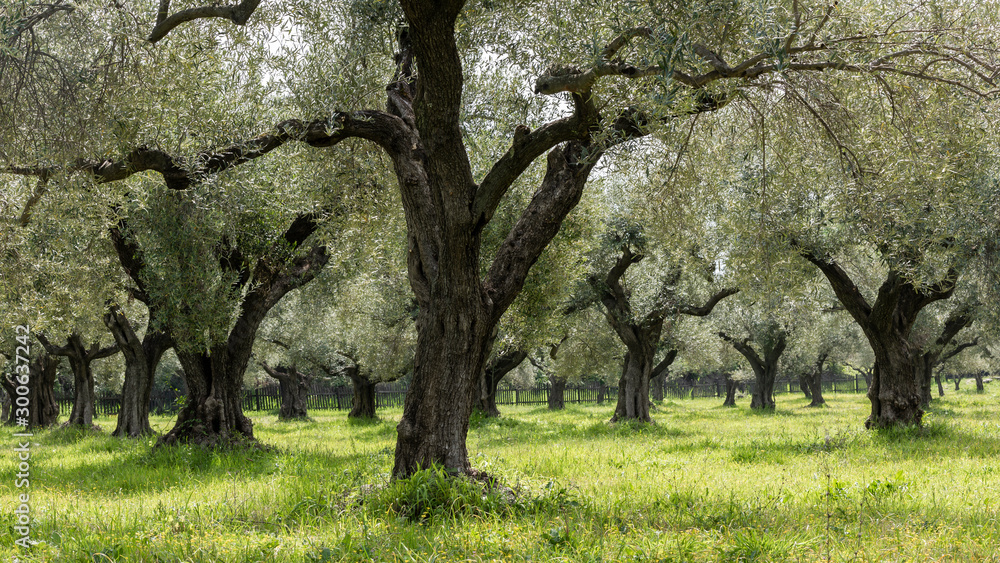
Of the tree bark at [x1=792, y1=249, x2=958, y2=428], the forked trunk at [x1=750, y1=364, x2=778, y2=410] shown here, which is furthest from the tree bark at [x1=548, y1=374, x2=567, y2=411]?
the tree bark at [x1=792, y1=249, x2=958, y2=428]

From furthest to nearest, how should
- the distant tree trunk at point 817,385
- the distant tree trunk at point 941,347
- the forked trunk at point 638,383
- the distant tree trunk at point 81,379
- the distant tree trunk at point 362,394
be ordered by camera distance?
the distant tree trunk at point 817,385
the distant tree trunk at point 362,394
the distant tree trunk at point 81,379
the distant tree trunk at point 941,347
the forked trunk at point 638,383

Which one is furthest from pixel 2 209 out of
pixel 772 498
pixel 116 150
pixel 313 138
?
pixel 772 498

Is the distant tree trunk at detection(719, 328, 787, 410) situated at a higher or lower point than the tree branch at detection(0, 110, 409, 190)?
lower

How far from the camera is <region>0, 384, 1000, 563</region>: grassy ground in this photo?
5.17 metres

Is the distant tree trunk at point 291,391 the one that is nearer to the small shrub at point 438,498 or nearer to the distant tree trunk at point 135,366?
the distant tree trunk at point 135,366

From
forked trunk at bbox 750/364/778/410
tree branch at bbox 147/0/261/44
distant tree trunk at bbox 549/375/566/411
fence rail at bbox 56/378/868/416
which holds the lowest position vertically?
fence rail at bbox 56/378/868/416

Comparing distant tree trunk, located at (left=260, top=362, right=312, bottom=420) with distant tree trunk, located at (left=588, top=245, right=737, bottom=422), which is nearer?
distant tree trunk, located at (left=588, top=245, right=737, bottom=422)

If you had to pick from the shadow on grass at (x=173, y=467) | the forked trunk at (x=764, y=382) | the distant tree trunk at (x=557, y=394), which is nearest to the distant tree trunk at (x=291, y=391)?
the distant tree trunk at (x=557, y=394)

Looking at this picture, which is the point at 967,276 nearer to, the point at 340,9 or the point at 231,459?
the point at 340,9

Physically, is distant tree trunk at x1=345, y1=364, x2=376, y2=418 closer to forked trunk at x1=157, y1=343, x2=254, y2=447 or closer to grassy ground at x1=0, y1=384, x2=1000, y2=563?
forked trunk at x1=157, y1=343, x2=254, y2=447

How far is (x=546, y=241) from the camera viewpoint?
7.61 metres

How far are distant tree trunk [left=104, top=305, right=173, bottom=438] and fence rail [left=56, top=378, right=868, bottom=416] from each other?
22966 mm

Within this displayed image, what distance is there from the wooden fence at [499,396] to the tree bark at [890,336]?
110 feet

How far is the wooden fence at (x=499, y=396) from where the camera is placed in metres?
46.4
